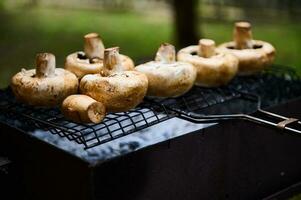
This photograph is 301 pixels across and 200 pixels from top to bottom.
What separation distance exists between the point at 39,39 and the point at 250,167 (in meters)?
4.01

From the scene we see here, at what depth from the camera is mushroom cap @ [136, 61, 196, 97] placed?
6.98 ft

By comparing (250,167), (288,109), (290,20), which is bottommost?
(290,20)

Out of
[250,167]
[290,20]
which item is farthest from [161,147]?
[290,20]

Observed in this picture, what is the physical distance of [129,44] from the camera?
5848 millimetres

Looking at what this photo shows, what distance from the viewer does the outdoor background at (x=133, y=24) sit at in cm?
512

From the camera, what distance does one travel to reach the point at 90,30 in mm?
6230

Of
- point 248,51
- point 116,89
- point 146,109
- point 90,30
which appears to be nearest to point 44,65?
point 116,89

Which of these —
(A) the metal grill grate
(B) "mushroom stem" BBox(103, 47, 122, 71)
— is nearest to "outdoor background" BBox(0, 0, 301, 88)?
(A) the metal grill grate

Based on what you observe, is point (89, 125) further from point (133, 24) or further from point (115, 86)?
point (133, 24)

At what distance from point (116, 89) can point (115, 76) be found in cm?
7

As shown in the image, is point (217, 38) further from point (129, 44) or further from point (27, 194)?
point (27, 194)

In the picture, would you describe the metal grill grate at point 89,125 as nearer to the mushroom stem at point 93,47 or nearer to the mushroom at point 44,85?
the mushroom at point 44,85

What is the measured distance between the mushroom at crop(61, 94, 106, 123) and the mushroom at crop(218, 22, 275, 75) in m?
0.79

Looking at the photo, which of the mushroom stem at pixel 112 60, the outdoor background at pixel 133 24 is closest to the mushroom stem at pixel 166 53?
the mushroom stem at pixel 112 60
